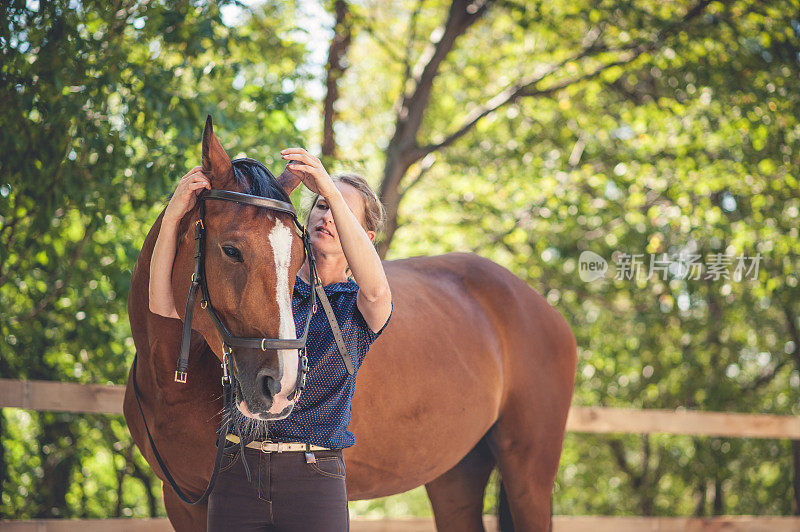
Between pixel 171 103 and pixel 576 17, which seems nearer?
pixel 171 103

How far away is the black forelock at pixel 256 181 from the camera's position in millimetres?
1737

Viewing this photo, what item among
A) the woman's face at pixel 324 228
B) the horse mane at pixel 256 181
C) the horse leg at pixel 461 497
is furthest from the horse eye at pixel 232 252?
the horse leg at pixel 461 497

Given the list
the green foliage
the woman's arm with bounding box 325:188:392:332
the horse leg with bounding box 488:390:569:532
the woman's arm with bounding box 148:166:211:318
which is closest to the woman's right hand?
the woman's arm with bounding box 148:166:211:318

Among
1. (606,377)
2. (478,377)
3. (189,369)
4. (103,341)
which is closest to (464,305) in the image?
(478,377)

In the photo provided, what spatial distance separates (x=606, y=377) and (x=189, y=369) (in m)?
7.04

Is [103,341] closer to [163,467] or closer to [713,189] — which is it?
[163,467]

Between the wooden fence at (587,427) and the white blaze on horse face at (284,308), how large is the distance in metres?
2.34

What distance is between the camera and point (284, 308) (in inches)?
63.9

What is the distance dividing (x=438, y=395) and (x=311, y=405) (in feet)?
3.46

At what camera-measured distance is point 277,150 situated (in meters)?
4.46

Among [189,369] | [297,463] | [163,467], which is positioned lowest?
[163,467]

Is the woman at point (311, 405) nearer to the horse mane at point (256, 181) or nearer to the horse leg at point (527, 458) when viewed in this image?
the horse mane at point (256, 181)

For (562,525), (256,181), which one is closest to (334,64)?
(562,525)

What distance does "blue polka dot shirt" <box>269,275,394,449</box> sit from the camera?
172 cm
